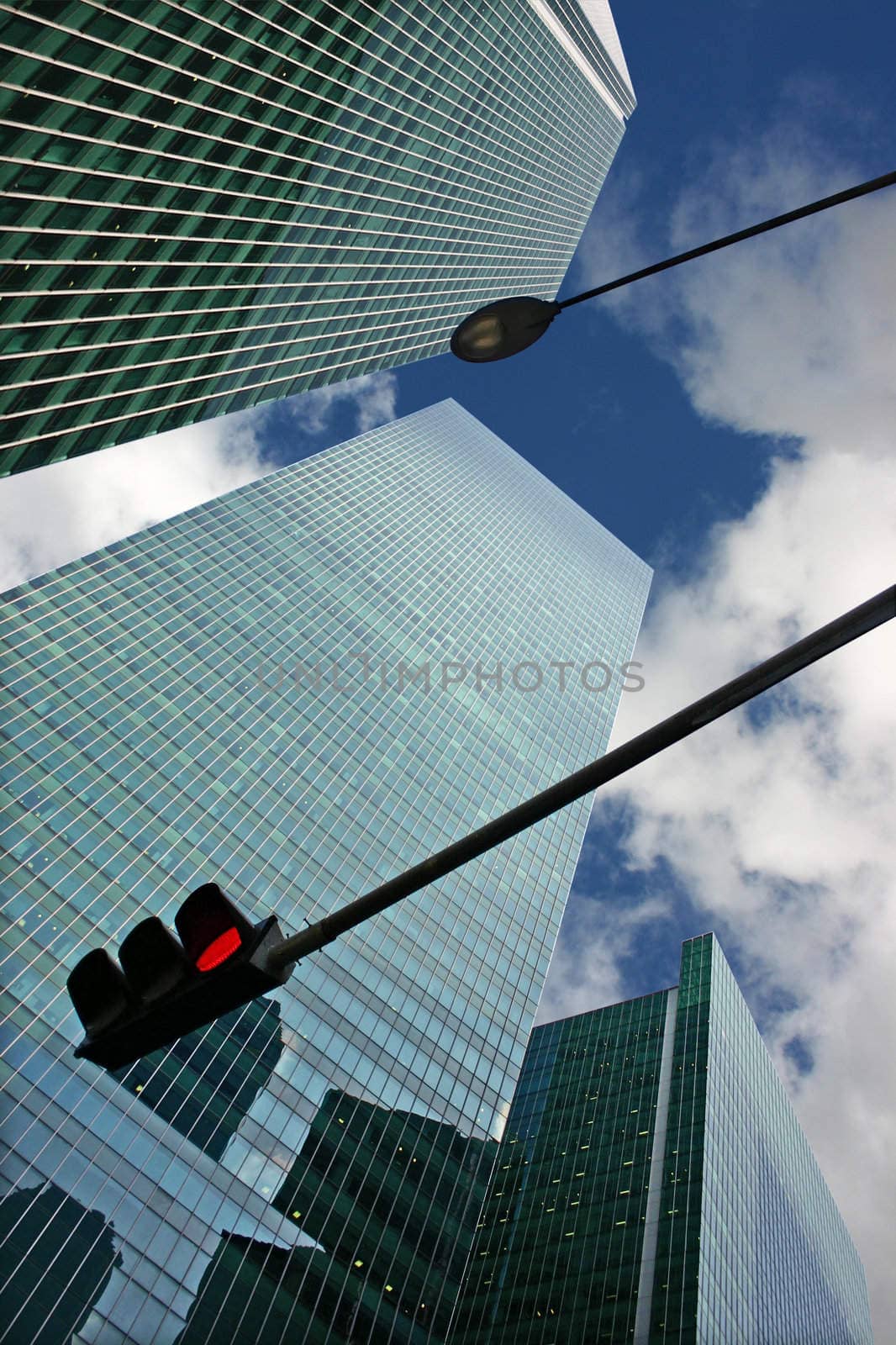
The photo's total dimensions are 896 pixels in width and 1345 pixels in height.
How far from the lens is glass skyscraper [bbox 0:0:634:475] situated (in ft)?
131

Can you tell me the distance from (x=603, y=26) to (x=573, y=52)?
23545mm

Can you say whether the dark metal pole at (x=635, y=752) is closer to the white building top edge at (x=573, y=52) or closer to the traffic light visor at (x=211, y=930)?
the traffic light visor at (x=211, y=930)

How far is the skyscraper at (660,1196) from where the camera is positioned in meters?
96.5

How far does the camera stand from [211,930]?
4.81 meters

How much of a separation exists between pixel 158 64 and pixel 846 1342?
178407mm

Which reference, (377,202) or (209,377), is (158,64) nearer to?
(209,377)

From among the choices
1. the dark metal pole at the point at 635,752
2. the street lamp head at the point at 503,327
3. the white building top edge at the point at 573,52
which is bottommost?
the dark metal pole at the point at 635,752

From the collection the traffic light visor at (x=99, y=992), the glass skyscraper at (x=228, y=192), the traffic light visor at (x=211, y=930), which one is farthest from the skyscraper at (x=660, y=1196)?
the traffic light visor at (x=211, y=930)

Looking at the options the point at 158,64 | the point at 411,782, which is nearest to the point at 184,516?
the point at 411,782

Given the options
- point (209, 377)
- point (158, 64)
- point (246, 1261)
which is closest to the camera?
point (158, 64)

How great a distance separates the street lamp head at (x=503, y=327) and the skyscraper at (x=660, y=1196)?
10195 cm

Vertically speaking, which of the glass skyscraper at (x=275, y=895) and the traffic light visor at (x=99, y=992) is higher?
the glass skyscraper at (x=275, y=895)

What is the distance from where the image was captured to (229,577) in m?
104

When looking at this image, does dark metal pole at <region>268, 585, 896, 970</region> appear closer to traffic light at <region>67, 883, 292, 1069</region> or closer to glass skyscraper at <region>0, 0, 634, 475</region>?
traffic light at <region>67, 883, 292, 1069</region>
